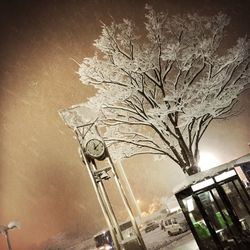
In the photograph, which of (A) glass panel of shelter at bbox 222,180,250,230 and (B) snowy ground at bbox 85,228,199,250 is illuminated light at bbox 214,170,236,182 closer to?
(A) glass panel of shelter at bbox 222,180,250,230

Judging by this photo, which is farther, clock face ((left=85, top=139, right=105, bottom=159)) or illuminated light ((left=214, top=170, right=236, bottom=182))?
illuminated light ((left=214, top=170, right=236, bottom=182))

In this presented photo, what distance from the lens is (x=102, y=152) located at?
10836mm

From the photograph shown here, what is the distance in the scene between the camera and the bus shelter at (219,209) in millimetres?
10977

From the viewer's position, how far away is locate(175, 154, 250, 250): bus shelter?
1098cm

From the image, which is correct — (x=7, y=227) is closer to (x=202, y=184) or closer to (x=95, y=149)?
(x=95, y=149)

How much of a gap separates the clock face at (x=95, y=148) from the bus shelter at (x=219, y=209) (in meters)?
3.74

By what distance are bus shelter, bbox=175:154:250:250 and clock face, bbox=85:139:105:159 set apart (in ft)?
12.3

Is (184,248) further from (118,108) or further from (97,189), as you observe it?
(118,108)

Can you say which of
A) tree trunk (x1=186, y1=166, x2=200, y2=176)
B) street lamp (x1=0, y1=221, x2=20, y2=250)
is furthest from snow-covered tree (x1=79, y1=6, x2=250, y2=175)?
street lamp (x1=0, y1=221, x2=20, y2=250)

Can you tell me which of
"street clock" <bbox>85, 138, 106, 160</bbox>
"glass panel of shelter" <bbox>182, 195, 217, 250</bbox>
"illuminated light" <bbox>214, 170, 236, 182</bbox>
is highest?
"street clock" <bbox>85, 138, 106, 160</bbox>

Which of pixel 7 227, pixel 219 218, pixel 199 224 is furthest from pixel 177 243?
pixel 7 227

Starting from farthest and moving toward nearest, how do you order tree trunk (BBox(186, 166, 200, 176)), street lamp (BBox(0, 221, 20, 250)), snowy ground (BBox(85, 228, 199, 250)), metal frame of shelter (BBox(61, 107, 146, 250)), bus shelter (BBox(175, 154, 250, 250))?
street lamp (BBox(0, 221, 20, 250)), snowy ground (BBox(85, 228, 199, 250)), tree trunk (BBox(186, 166, 200, 176)), bus shelter (BBox(175, 154, 250, 250)), metal frame of shelter (BBox(61, 107, 146, 250))

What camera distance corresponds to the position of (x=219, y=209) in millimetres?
10984

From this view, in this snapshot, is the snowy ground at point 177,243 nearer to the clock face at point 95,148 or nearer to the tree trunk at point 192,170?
the tree trunk at point 192,170
